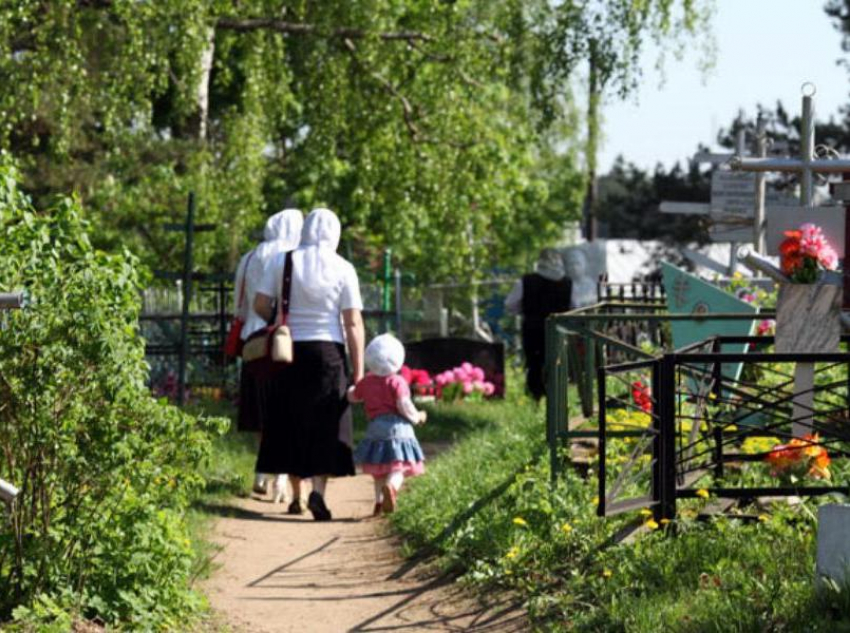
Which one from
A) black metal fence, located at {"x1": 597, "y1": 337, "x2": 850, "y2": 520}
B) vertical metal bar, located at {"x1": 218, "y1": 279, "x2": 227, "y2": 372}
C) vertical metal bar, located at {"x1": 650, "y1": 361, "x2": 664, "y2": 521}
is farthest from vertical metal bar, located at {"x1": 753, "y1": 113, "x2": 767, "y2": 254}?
vertical metal bar, located at {"x1": 650, "y1": 361, "x2": 664, "y2": 521}

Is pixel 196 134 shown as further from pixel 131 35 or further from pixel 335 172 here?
pixel 131 35

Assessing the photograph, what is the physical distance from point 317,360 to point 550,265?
6.30m

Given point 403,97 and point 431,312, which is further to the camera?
point 431,312

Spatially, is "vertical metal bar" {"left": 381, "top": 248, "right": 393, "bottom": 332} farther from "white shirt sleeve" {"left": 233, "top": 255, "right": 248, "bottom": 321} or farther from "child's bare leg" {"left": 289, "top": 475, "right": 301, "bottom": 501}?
"child's bare leg" {"left": 289, "top": 475, "right": 301, "bottom": 501}

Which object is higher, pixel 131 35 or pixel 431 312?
pixel 131 35

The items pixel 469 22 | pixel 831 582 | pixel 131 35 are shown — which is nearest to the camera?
pixel 831 582

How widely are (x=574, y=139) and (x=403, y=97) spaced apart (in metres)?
28.7

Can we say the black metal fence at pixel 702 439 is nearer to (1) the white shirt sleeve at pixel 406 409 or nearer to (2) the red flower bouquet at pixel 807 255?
(2) the red flower bouquet at pixel 807 255

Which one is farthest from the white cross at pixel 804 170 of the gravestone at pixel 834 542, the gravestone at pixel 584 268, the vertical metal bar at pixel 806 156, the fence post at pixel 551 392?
the gravestone at pixel 584 268

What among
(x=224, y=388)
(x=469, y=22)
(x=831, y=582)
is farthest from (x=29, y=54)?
(x=831, y=582)

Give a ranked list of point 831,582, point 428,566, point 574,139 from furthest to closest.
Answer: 1. point 574,139
2. point 428,566
3. point 831,582

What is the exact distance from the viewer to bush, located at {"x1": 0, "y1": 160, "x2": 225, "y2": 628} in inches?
259

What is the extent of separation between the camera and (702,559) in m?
7.12

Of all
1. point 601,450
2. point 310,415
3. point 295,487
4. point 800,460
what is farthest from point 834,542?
point 295,487
